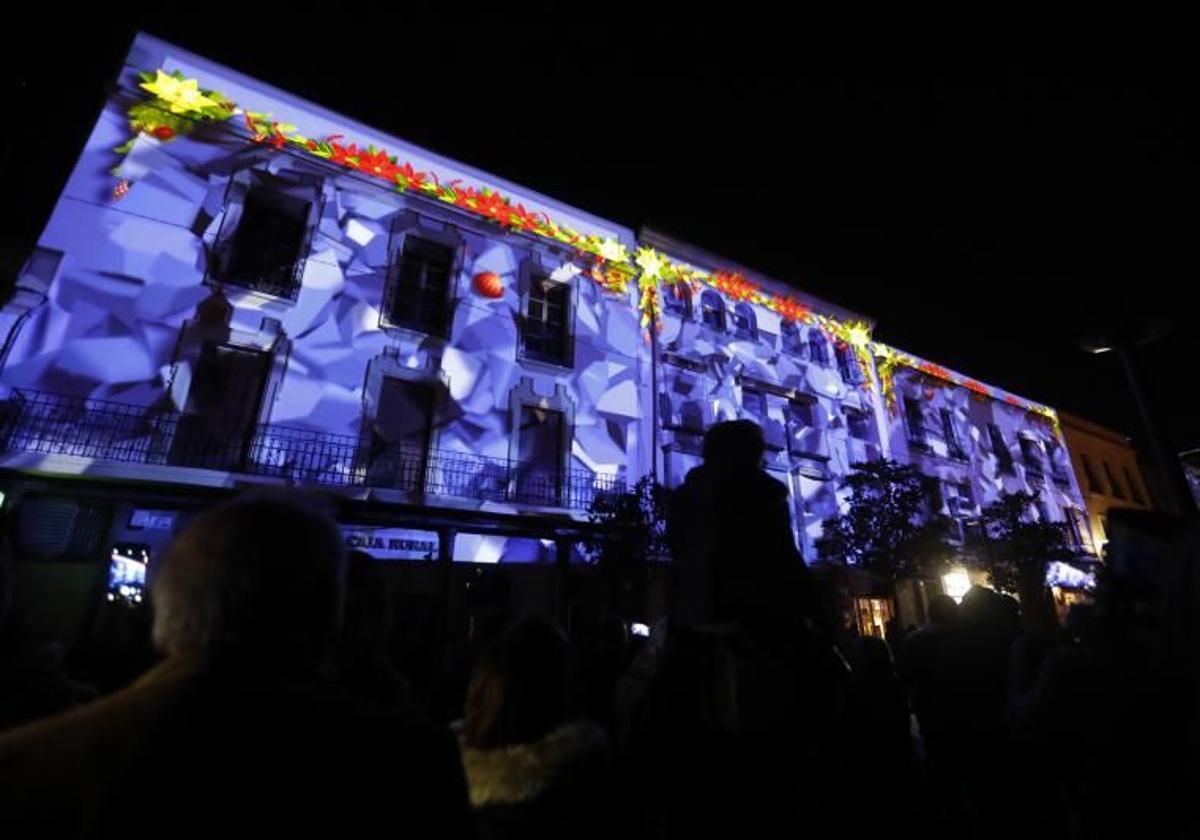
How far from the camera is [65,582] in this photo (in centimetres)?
795

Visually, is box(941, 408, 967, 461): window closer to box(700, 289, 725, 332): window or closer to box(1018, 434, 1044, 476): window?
box(1018, 434, 1044, 476): window

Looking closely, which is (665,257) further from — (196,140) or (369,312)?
(196,140)

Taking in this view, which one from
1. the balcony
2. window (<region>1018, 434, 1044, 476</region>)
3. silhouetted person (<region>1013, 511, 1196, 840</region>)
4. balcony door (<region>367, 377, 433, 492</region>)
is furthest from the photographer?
window (<region>1018, 434, 1044, 476</region>)

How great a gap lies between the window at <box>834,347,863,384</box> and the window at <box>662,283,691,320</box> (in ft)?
20.3

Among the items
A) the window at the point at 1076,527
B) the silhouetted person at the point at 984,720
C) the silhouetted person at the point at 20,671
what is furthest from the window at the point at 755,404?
the silhouetted person at the point at 20,671

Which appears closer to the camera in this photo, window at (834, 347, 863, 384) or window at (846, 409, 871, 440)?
window at (846, 409, 871, 440)

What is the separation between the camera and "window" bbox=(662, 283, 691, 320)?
1612 centimetres

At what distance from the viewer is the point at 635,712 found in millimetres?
2184

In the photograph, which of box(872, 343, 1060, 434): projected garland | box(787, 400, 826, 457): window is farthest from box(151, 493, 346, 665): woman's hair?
box(872, 343, 1060, 434): projected garland

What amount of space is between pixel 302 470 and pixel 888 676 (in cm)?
932

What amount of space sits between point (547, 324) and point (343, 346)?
193 inches

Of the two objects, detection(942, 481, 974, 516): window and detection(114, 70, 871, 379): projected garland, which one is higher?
detection(114, 70, 871, 379): projected garland

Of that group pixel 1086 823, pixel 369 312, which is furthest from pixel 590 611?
pixel 1086 823

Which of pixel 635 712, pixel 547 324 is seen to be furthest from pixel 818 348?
pixel 635 712
